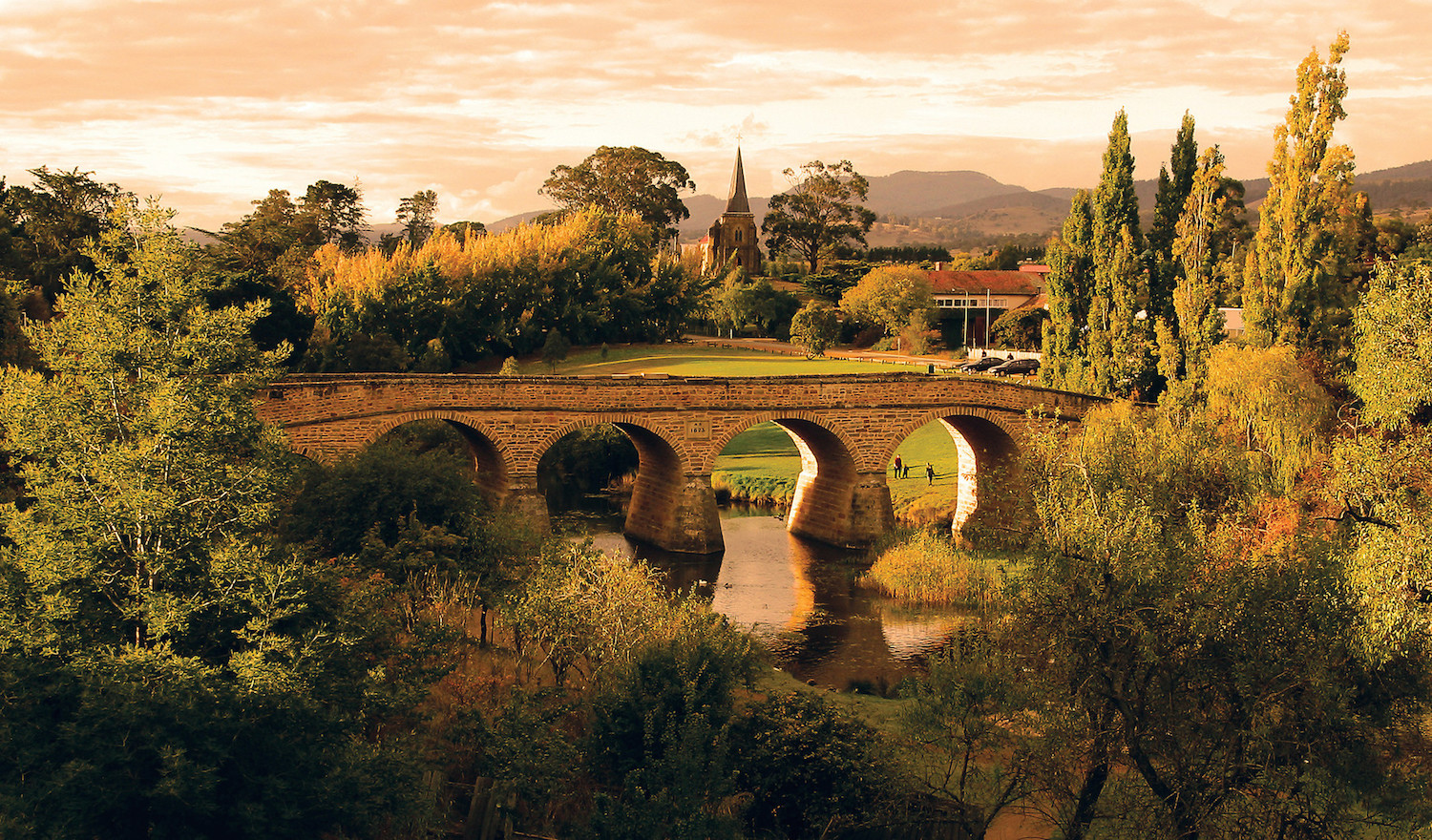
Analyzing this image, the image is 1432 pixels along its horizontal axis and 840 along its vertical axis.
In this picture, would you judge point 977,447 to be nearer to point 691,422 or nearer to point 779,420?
point 779,420

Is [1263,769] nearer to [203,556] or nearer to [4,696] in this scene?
[203,556]

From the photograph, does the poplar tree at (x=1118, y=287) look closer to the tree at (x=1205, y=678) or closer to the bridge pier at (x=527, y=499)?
the bridge pier at (x=527, y=499)

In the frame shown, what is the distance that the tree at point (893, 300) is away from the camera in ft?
267

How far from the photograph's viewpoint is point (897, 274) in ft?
277

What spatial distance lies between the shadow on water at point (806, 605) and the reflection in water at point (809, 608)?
26mm

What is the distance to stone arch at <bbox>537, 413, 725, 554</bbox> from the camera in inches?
1531

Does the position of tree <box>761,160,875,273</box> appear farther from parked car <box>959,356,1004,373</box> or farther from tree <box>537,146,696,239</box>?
parked car <box>959,356,1004,373</box>

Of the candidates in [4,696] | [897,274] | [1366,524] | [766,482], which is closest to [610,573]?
[4,696]

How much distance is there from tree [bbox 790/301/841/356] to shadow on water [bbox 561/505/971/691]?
2552 centimetres

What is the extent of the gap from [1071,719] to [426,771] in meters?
8.60

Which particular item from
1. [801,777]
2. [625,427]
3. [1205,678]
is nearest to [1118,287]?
[625,427]

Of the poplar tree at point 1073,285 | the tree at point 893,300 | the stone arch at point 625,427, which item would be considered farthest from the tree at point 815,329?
the stone arch at point 625,427

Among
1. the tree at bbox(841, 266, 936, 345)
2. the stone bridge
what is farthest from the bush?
the tree at bbox(841, 266, 936, 345)

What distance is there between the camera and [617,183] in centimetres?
9994
